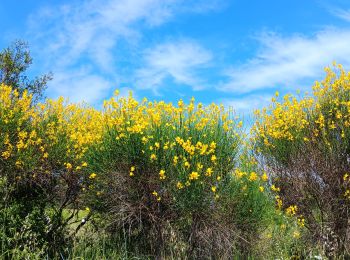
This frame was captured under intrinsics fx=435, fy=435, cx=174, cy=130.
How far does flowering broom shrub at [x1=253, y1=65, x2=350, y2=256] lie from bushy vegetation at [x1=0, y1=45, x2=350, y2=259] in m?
0.03

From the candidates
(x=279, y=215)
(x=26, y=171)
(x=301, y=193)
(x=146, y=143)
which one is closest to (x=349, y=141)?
(x=301, y=193)

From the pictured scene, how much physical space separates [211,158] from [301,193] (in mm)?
2919

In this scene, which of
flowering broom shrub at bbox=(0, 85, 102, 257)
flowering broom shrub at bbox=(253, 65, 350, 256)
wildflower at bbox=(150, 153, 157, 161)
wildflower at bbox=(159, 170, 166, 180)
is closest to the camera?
wildflower at bbox=(159, 170, 166, 180)

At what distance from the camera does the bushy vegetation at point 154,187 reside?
24.1 ft

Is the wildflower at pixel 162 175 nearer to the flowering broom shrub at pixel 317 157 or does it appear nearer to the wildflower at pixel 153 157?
the wildflower at pixel 153 157

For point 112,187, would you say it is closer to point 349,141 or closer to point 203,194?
point 203,194

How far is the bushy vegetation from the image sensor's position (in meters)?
7.33

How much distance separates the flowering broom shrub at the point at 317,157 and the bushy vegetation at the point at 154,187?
0.03m

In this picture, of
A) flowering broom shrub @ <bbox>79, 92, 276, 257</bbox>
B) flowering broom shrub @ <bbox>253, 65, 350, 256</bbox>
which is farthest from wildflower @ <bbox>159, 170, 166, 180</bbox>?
flowering broom shrub @ <bbox>253, 65, 350, 256</bbox>

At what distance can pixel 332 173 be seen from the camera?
888cm

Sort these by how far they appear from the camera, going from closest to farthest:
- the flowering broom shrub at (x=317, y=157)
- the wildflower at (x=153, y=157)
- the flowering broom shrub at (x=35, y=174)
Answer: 1. the wildflower at (x=153, y=157)
2. the flowering broom shrub at (x=35, y=174)
3. the flowering broom shrub at (x=317, y=157)

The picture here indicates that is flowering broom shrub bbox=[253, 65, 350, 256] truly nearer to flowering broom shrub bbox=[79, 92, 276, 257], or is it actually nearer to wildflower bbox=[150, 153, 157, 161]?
flowering broom shrub bbox=[79, 92, 276, 257]

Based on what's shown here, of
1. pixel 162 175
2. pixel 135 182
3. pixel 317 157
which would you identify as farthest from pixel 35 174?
pixel 317 157

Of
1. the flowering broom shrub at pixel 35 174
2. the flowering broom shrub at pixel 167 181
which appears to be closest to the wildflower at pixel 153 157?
the flowering broom shrub at pixel 167 181
